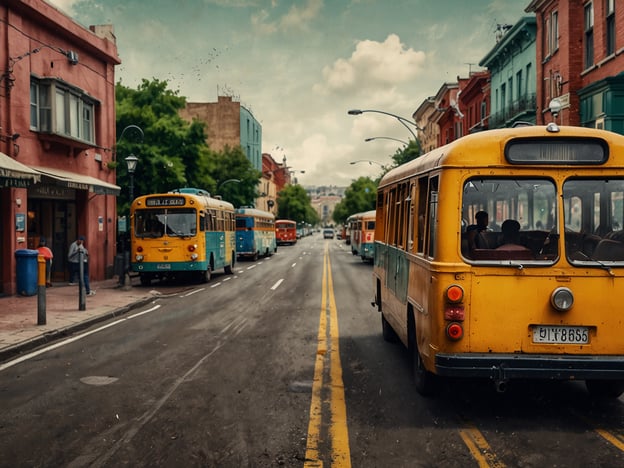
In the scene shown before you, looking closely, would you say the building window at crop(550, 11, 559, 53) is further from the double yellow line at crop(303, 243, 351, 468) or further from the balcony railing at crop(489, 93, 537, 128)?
the double yellow line at crop(303, 243, 351, 468)

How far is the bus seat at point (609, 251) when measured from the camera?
5.81 meters

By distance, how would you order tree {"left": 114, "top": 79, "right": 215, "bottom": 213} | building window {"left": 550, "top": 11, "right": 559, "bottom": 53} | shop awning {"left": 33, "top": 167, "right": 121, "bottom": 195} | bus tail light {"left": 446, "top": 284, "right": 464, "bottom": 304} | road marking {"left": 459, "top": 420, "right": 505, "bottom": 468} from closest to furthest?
1. road marking {"left": 459, "top": 420, "right": 505, "bottom": 468}
2. bus tail light {"left": 446, "top": 284, "right": 464, "bottom": 304}
3. shop awning {"left": 33, "top": 167, "right": 121, "bottom": 195}
4. building window {"left": 550, "top": 11, "right": 559, "bottom": 53}
5. tree {"left": 114, "top": 79, "right": 215, "bottom": 213}

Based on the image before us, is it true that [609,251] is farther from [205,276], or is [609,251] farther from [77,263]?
[205,276]

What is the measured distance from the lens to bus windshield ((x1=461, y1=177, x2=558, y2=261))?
5.88 meters

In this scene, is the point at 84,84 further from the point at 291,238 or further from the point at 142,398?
the point at 291,238

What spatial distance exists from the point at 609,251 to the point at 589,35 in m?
23.6

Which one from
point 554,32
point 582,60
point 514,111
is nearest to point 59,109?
point 582,60

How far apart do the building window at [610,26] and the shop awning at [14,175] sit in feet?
67.4

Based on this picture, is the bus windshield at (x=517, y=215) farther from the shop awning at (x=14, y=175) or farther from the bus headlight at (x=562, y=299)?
the shop awning at (x=14, y=175)

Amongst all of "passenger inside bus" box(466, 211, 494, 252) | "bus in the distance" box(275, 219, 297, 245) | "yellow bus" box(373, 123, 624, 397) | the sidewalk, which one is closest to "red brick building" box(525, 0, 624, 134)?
the sidewalk

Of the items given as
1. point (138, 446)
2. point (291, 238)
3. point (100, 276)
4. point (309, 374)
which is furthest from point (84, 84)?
point (291, 238)

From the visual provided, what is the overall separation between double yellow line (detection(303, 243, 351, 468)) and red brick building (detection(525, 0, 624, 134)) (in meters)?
17.8

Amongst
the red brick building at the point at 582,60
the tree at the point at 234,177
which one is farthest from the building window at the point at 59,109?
the tree at the point at 234,177

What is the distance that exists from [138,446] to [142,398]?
159 cm
